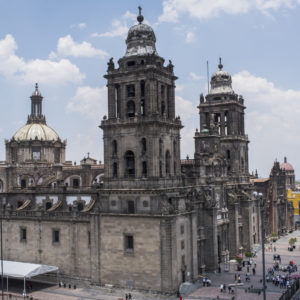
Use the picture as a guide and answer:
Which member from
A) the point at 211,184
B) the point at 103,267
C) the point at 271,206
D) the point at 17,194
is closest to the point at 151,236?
the point at 103,267

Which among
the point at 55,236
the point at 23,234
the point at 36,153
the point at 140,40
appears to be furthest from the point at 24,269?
the point at 140,40

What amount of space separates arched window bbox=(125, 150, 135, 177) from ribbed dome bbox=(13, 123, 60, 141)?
30.1 metres

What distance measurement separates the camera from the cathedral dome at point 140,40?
170 feet

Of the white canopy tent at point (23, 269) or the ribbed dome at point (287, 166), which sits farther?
the ribbed dome at point (287, 166)

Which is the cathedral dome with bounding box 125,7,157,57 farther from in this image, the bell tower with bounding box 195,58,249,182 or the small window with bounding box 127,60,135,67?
the bell tower with bounding box 195,58,249,182

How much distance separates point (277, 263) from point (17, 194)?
37080mm

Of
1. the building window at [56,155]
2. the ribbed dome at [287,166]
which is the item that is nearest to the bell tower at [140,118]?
the building window at [56,155]

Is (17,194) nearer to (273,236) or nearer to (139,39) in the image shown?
(139,39)

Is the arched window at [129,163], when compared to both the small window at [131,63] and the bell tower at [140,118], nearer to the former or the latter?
the bell tower at [140,118]

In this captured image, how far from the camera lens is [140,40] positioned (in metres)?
52.1

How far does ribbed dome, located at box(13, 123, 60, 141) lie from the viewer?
76562mm

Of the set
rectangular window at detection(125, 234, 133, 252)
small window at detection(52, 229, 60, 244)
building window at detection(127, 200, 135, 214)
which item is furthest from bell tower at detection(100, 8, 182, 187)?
small window at detection(52, 229, 60, 244)

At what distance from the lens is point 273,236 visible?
87.2 metres

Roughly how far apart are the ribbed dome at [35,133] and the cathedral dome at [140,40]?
30307 millimetres
